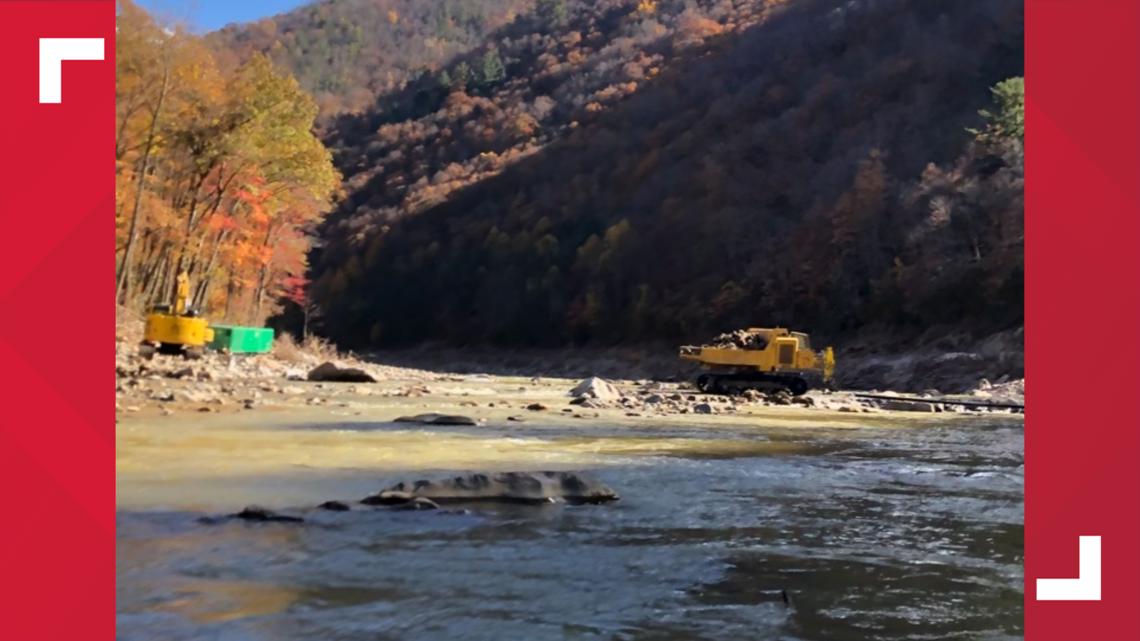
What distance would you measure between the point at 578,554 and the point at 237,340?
2736cm

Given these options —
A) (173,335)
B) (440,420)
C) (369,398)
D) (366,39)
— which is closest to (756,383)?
(369,398)

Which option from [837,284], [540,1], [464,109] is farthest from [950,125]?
[540,1]

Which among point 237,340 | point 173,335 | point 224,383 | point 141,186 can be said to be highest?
point 141,186

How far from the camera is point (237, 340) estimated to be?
31.0m

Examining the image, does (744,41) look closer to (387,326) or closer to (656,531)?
(387,326)

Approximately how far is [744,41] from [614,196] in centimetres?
1803

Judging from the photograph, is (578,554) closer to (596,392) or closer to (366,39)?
(596,392)

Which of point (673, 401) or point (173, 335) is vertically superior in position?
point (173, 335)

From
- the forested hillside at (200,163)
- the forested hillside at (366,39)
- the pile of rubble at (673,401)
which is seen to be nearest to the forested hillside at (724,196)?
the pile of rubble at (673,401)

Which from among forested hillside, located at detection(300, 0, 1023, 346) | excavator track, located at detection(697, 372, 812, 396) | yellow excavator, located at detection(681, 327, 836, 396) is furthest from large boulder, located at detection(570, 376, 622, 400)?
forested hillside, located at detection(300, 0, 1023, 346)
